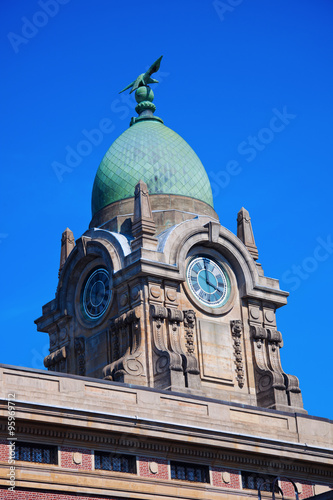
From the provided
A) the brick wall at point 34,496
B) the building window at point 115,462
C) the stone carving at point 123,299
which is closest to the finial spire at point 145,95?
the stone carving at point 123,299

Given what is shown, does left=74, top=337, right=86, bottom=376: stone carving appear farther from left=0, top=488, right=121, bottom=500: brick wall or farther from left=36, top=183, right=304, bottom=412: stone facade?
left=0, top=488, right=121, bottom=500: brick wall

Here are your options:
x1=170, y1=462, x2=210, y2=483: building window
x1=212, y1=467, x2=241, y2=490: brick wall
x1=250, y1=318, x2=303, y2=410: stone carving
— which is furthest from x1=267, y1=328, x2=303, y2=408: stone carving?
x1=170, y1=462, x2=210, y2=483: building window

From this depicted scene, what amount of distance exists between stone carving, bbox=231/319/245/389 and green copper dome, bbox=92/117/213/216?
846 centimetres

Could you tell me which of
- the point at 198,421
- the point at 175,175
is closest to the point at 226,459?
the point at 198,421

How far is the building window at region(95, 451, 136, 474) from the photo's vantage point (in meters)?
42.7

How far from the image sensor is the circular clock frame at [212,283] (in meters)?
56.7

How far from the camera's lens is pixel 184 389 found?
51.9 metres

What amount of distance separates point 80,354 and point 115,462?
15.1m

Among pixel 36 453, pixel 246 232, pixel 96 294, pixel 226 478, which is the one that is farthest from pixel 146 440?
pixel 246 232

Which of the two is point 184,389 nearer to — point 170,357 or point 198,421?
point 170,357

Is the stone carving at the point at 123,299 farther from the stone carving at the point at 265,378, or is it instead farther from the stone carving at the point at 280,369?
the stone carving at the point at 280,369

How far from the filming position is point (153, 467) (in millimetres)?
43719

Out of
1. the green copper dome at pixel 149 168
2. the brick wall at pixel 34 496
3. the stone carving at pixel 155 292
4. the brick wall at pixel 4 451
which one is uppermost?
the green copper dome at pixel 149 168

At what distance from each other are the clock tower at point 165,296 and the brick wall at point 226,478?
6638 millimetres
